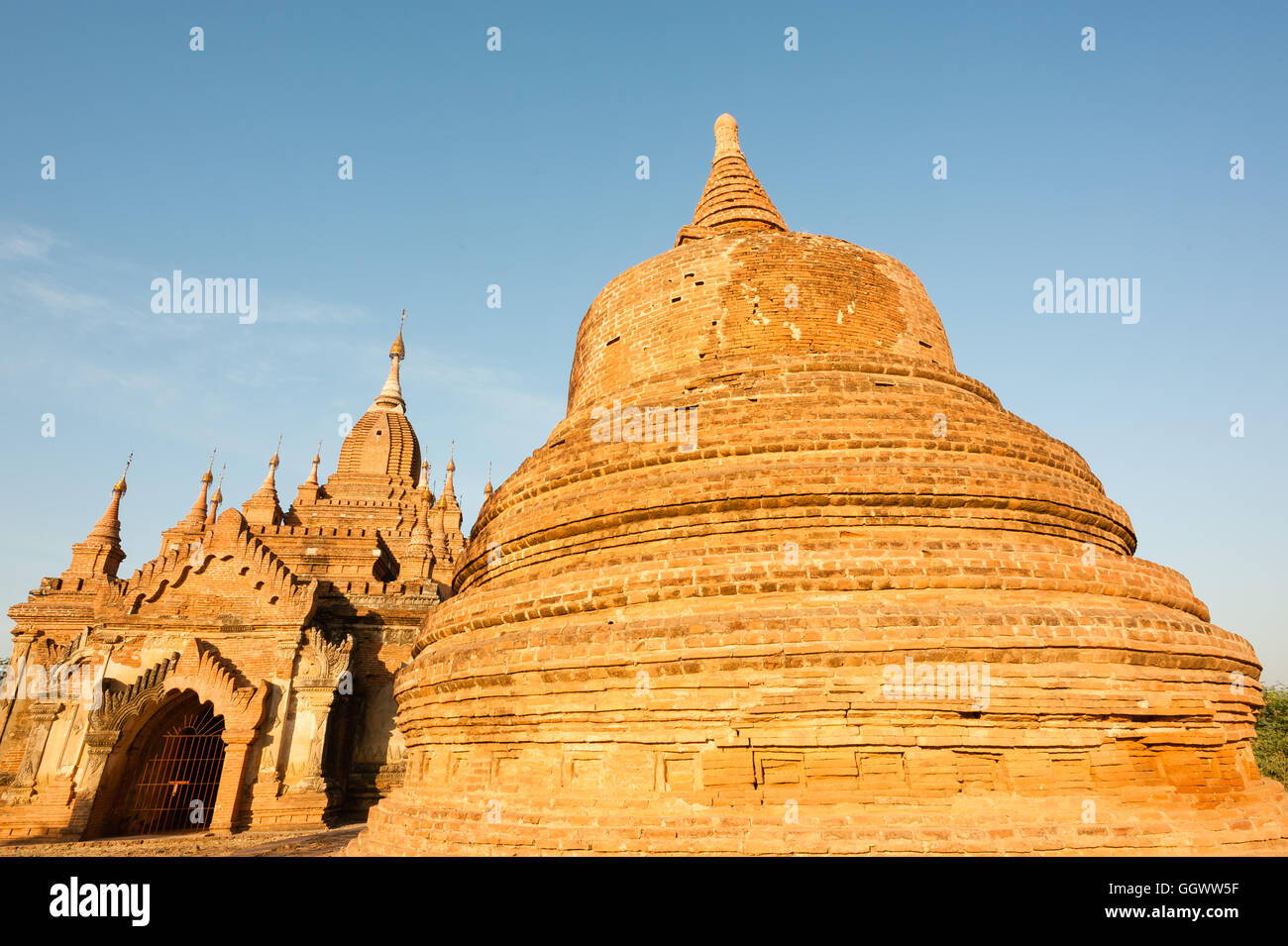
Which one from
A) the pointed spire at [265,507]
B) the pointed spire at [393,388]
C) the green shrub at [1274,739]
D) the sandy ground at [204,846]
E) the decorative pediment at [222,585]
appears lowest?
the sandy ground at [204,846]

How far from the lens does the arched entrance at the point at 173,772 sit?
53.6 ft

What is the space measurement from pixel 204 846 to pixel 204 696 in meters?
4.13

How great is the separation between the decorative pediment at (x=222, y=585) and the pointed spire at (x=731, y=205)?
12.5m

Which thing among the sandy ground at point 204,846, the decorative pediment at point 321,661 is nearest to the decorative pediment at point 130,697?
the sandy ground at point 204,846

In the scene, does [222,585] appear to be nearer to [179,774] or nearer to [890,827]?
[179,774]

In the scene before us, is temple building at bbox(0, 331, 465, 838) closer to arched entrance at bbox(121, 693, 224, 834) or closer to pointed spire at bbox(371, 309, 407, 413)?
arched entrance at bbox(121, 693, 224, 834)

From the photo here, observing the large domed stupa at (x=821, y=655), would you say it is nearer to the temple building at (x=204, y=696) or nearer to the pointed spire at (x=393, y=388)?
the temple building at (x=204, y=696)

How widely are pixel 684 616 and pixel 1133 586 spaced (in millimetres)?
4136

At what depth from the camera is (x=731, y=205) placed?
13234 mm

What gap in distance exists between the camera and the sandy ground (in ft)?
40.2

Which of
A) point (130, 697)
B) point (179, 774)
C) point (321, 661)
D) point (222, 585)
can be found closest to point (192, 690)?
point (130, 697)

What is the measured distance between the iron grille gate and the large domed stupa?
12.3 m
